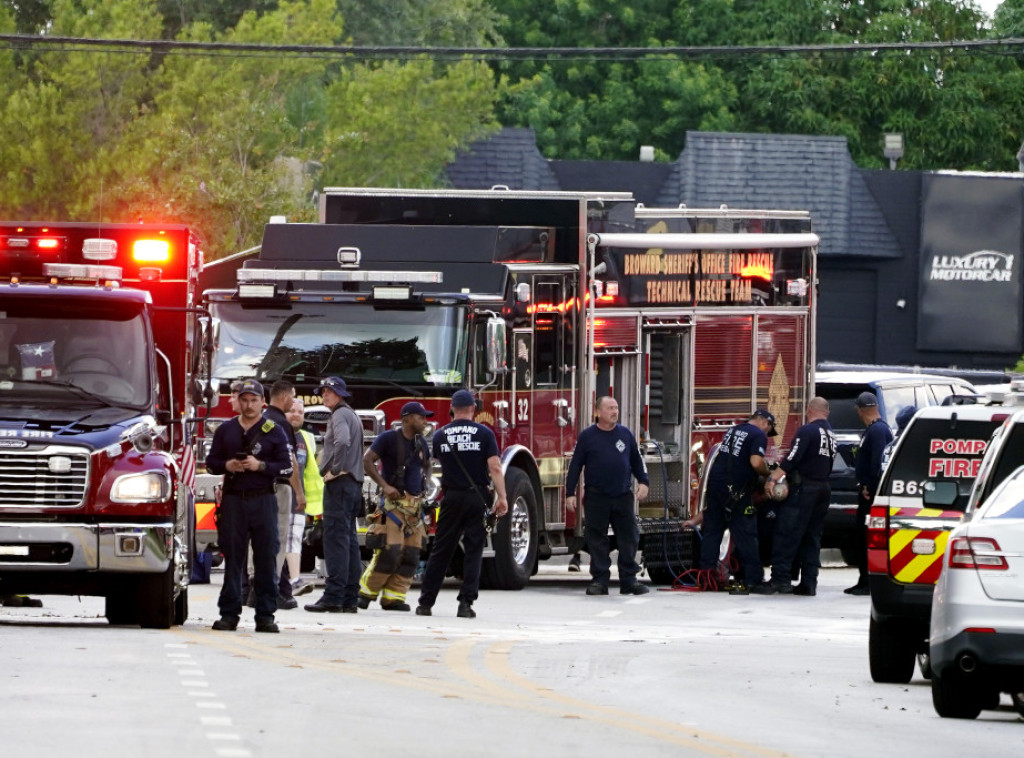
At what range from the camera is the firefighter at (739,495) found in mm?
22641

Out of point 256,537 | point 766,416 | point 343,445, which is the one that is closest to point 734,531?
point 766,416

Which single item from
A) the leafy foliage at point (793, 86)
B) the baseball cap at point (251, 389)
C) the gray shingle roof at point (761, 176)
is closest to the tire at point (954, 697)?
the baseball cap at point (251, 389)

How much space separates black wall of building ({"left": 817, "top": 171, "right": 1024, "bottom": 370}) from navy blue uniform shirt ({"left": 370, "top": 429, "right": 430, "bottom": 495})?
112 feet

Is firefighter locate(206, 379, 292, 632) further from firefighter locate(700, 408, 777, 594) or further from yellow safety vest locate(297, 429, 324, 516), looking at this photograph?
firefighter locate(700, 408, 777, 594)

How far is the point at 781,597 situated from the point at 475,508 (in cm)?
485

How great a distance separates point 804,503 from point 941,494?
962cm

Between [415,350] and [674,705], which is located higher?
[415,350]

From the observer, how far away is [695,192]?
51.7 m

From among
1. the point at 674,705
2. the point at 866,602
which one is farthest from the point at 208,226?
the point at 674,705

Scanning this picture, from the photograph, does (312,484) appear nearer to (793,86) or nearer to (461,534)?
(461,534)

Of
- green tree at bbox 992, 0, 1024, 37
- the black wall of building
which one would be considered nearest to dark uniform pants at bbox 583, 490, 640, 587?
the black wall of building

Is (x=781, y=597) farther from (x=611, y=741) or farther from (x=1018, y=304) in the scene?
(x=1018, y=304)

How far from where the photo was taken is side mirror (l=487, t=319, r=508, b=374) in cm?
2072

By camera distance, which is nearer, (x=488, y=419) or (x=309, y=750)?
(x=309, y=750)
